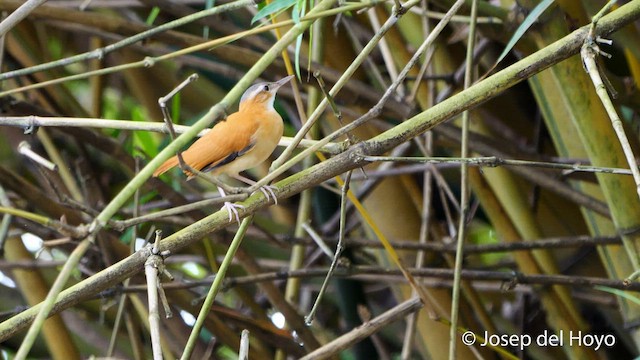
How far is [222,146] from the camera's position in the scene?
250cm

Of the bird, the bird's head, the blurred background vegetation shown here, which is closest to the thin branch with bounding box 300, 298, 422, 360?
the blurred background vegetation

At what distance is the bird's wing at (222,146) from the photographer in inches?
98.2

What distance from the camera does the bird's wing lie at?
2.49 m

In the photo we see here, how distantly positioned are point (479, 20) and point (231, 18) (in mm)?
1592

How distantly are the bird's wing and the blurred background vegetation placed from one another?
22 centimetres

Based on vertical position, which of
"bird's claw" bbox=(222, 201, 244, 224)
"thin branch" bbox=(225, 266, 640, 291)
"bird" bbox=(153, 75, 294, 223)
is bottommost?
"bird's claw" bbox=(222, 201, 244, 224)

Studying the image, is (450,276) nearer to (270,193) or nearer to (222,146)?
(222,146)

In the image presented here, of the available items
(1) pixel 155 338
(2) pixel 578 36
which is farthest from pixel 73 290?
(2) pixel 578 36

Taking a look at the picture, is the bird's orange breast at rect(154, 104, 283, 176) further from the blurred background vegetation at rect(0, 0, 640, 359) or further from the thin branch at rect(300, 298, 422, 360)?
the thin branch at rect(300, 298, 422, 360)

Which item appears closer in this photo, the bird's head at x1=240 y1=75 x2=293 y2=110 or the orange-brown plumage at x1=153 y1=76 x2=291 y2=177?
the orange-brown plumage at x1=153 y1=76 x2=291 y2=177

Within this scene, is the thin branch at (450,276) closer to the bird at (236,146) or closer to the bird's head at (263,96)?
the bird at (236,146)

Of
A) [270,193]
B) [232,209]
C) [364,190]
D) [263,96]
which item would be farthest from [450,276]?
[232,209]

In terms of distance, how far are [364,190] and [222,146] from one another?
3.38ft

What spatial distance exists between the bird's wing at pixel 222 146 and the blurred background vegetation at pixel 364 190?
0.72 feet
